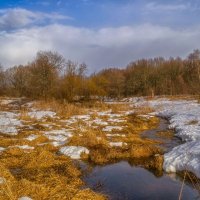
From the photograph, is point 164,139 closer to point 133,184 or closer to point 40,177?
point 133,184

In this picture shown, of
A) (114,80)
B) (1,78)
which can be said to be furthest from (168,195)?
(1,78)

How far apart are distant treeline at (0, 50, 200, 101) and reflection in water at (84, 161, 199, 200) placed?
93.6 feet

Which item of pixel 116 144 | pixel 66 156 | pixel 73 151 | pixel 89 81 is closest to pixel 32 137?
pixel 73 151

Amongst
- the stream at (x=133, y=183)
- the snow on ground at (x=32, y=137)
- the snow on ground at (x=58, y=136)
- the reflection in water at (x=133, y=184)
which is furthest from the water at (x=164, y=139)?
the snow on ground at (x=32, y=137)

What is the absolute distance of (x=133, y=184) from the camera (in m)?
9.23

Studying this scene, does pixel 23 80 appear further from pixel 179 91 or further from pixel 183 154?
pixel 183 154

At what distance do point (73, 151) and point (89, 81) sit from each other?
110 ft

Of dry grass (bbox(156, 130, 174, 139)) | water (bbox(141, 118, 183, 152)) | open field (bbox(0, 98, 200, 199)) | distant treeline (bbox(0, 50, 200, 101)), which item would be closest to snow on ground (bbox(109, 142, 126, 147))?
open field (bbox(0, 98, 200, 199))

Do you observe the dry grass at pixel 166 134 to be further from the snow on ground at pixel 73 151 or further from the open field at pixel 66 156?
the snow on ground at pixel 73 151

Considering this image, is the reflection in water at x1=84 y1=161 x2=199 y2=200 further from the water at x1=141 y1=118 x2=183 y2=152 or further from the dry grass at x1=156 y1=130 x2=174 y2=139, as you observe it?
the dry grass at x1=156 y1=130 x2=174 y2=139

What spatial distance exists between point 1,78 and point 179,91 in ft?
134

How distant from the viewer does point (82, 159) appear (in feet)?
39.3

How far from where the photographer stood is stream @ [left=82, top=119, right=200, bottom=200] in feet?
27.1

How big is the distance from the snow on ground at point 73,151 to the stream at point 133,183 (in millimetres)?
880
